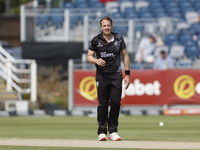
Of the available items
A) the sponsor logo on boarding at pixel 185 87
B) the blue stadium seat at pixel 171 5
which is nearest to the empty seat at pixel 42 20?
the blue stadium seat at pixel 171 5

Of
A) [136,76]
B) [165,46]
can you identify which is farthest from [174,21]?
[136,76]

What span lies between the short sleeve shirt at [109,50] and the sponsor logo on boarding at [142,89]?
10.3 meters

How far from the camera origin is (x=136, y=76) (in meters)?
20.4

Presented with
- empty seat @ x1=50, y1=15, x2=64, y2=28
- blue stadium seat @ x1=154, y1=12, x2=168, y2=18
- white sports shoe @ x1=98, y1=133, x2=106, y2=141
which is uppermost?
blue stadium seat @ x1=154, y1=12, x2=168, y2=18

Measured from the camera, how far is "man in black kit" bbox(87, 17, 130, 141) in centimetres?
988

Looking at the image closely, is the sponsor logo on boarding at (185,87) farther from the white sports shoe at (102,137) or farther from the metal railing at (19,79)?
the white sports shoe at (102,137)

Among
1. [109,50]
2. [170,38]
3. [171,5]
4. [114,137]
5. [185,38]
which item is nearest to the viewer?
[109,50]

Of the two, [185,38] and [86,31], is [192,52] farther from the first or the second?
[86,31]

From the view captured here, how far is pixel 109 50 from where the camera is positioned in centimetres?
987

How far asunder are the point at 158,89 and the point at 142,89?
54 centimetres

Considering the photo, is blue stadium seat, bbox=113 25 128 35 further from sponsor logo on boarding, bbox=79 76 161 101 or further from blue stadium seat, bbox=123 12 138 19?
sponsor logo on boarding, bbox=79 76 161 101

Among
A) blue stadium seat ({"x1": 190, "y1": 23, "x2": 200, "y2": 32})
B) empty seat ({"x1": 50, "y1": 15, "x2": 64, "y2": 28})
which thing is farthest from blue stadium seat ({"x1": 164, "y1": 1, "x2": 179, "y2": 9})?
empty seat ({"x1": 50, "y1": 15, "x2": 64, "y2": 28})

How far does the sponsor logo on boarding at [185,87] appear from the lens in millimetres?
20031

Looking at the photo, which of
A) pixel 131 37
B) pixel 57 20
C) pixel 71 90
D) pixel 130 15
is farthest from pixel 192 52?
pixel 57 20
